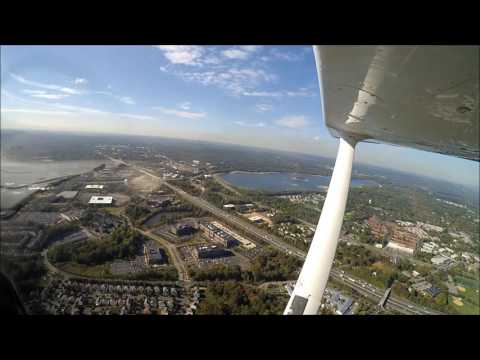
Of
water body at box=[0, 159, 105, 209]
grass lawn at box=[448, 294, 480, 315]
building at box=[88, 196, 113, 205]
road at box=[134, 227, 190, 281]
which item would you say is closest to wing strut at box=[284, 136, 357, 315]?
water body at box=[0, 159, 105, 209]

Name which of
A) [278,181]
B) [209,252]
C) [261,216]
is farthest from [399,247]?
[278,181]

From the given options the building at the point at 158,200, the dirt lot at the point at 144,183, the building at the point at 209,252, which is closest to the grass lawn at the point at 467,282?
the building at the point at 209,252

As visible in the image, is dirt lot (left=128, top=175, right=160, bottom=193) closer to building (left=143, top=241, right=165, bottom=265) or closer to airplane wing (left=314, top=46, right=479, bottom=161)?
building (left=143, top=241, right=165, bottom=265)
